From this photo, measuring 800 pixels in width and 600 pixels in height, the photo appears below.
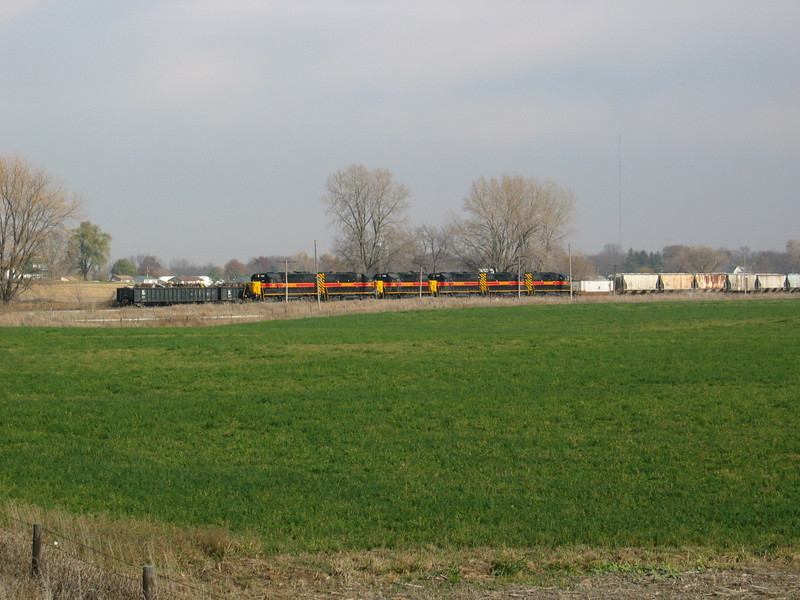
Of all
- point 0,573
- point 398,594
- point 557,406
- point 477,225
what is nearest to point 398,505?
point 398,594

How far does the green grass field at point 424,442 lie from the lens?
9.92 meters

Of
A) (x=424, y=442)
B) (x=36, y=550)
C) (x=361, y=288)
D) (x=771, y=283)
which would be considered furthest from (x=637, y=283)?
(x=36, y=550)

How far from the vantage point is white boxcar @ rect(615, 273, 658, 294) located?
325 ft

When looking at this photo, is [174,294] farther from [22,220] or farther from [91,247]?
[91,247]

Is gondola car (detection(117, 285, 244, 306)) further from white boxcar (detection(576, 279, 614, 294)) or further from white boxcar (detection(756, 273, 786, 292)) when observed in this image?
white boxcar (detection(756, 273, 786, 292))

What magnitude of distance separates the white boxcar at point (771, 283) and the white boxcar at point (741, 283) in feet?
2.86

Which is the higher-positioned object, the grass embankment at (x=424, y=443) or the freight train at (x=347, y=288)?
the freight train at (x=347, y=288)

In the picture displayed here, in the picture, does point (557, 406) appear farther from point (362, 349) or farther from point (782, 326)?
point (782, 326)

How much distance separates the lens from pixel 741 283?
104875mm

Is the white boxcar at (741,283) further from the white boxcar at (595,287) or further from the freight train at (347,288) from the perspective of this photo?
the freight train at (347,288)

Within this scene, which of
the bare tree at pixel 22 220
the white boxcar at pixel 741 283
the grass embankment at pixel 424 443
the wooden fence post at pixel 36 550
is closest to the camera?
the wooden fence post at pixel 36 550

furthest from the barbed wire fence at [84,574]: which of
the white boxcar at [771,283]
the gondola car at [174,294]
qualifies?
the white boxcar at [771,283]

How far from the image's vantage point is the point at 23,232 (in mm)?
66375

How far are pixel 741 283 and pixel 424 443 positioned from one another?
102m
